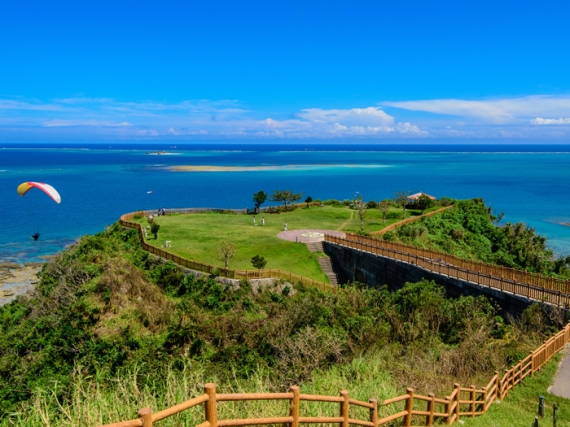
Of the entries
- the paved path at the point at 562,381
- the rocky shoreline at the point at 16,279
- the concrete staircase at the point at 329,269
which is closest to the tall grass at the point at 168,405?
the paved path at the point at 562,381

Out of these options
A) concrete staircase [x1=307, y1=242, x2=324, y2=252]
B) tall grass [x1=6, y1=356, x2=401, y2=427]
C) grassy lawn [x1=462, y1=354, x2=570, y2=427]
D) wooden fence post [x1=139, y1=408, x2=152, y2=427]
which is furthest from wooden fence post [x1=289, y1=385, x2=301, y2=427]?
concrete staircase [x1=307, y1=242, x2=324, y2=252]

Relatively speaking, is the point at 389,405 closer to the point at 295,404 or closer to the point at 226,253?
the point at 295,404

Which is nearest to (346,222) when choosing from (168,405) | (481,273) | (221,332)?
(481,273)

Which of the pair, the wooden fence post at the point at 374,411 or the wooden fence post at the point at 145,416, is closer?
the wooden fence post at the point at 145,416

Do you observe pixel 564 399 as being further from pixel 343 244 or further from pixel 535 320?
pixel 343 244

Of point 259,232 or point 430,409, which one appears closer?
point 430,409

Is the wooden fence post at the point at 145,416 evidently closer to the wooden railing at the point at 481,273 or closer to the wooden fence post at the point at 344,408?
the wooden fence post at the point at 344,408
